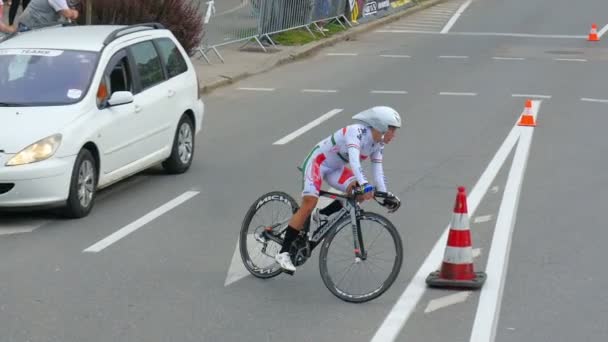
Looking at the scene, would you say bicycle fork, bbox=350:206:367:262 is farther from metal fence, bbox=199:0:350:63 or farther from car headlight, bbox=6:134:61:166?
metal fence, bbox=199:0:350:63

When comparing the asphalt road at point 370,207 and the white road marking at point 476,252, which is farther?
the white road marking at point 476,252

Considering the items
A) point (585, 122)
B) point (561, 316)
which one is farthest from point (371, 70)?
point (561, 316)

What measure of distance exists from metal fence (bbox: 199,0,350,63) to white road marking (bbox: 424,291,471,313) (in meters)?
16.9

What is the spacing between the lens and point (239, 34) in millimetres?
27422

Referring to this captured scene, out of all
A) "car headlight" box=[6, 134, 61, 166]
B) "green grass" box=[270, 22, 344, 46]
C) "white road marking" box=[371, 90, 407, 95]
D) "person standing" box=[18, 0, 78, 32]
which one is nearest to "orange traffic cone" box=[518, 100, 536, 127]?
"white road marking" box=[371, 90, 407, 95]

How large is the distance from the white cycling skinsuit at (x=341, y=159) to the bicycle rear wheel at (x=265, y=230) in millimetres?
437

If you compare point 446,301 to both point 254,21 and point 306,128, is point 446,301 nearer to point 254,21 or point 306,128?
point 306,128

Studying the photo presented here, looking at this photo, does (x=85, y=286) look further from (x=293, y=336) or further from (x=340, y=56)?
(x=340, y=56)

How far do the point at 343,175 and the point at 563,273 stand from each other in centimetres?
197

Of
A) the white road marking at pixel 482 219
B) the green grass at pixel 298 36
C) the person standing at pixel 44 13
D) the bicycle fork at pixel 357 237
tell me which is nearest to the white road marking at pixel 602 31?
the green grass at pixel 298 36

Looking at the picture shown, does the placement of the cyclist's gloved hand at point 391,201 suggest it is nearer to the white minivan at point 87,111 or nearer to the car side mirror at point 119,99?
the white minivan at point 87,111

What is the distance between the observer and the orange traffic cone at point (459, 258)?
28.6 feet

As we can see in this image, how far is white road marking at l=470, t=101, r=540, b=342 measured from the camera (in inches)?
309

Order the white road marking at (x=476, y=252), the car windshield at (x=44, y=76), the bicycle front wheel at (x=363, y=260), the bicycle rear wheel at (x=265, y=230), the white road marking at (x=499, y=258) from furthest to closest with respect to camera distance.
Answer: the car windshield at (x=44, y=76) < the white road marking at (x=476, y=252) < the bicycle rear wheel at (x=265, y=230) < the bicycle front wheel at (x=363, y=260) < the white road marking at (x=499, y=258)
